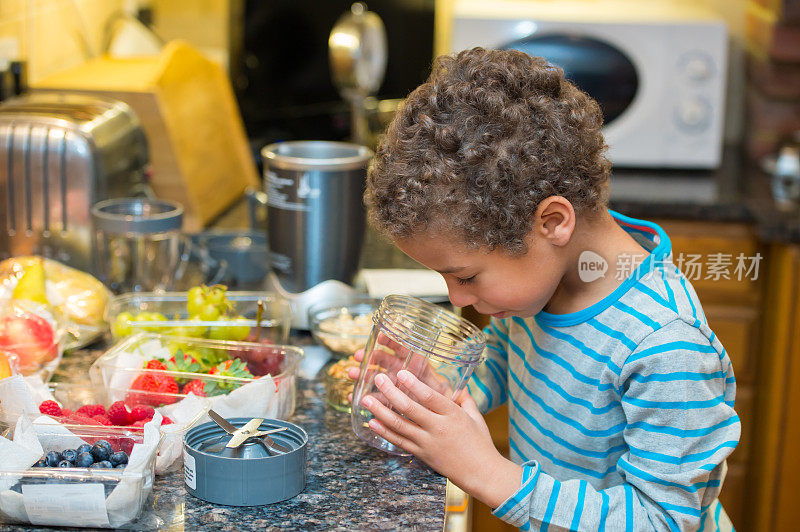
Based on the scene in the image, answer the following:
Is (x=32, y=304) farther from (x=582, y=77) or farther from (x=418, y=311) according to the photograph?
(x=582, y=77)

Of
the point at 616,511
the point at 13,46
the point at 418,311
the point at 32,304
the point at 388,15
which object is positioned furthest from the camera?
the point at 388,15

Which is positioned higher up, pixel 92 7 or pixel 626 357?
pixel 92 7

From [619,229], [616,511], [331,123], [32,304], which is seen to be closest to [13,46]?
[32,304]

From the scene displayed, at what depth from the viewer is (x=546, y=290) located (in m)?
0.95

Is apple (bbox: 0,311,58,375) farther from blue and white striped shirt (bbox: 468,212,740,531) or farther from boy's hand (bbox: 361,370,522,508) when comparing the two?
blue and white striped shirt (bbox: 468,212,740,531)

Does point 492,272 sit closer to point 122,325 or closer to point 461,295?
point 461,295

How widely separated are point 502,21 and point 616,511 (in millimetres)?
1452

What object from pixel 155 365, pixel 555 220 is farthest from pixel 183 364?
pixel 555 220

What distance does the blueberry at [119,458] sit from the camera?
32.7 inches

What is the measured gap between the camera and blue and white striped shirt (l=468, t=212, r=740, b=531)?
88 centimetres

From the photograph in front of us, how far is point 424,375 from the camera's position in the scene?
3.11ft

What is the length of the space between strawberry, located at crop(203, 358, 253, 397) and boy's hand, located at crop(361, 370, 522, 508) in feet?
0.58

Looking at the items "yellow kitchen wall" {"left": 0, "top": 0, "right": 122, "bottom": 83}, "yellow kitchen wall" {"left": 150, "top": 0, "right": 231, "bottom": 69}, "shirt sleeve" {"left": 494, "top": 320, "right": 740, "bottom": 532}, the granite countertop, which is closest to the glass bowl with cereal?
the granite countertop

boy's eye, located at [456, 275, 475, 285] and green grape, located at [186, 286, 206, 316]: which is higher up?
boy's eye, located at [456, 275, 475, 285]
